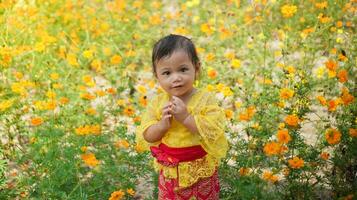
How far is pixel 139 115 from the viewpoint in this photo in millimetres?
3646

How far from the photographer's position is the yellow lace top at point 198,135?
2057mm

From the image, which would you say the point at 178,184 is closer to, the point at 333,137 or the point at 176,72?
the point at 176,72

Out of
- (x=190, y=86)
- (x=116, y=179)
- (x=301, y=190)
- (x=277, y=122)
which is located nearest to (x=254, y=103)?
(x=277, y=122)

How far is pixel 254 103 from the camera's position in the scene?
3.23 meters

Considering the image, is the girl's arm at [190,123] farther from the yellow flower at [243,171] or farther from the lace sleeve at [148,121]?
the yellow flower at [243,171]

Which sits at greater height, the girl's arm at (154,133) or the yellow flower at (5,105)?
the yellow flower at (5,105)

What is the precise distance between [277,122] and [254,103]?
21cm

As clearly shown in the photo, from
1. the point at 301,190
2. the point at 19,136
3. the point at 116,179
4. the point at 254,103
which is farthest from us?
the point at 19,136

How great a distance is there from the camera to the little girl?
2023 mm

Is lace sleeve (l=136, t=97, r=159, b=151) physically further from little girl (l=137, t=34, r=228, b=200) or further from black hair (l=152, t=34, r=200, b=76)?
black hair (l=152, t=34, r=200, b=76)

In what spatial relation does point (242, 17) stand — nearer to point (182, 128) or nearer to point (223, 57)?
point (223, 57)

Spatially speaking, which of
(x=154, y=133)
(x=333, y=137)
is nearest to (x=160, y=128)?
(x=154, y=133)

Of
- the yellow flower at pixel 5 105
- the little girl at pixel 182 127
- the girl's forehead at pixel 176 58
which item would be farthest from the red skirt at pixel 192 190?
the yellow flower at pixel 5 105

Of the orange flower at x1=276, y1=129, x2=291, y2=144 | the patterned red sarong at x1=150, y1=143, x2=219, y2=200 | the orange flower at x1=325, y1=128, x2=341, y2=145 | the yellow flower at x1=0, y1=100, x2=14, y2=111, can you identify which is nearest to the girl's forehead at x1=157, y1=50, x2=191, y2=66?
the patterned red sarong at x1=150, y1=143, x2=219, y2=200
